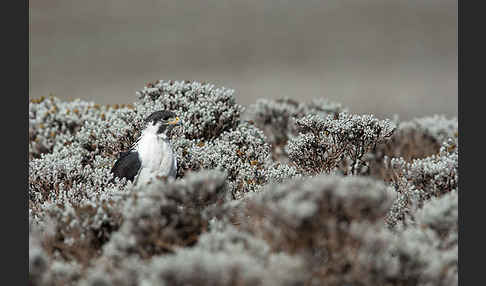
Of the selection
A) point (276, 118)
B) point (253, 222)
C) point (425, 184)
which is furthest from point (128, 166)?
point (276, 118)

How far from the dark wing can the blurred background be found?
13359 millimetres

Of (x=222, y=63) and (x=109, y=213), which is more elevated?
(x=222, y=63)

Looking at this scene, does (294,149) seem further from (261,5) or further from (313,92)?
(261,5)

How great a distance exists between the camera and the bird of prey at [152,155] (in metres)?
5.86

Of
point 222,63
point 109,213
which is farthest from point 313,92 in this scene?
point 109,213

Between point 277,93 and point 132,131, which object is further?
point 277,93

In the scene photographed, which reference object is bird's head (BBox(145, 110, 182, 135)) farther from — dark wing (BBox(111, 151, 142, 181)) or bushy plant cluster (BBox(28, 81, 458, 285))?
bushy plant cluster (BBox(28, 81, 458, 285))

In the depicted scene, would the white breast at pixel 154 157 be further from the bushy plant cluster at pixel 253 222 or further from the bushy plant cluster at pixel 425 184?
the bushy plant cluster at pixel 425 184

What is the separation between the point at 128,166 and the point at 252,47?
2084 cm

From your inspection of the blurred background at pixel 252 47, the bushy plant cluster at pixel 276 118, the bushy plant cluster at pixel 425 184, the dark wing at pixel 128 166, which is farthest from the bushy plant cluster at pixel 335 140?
the blurred background at pixel 252 47

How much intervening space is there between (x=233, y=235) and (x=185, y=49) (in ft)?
75.8

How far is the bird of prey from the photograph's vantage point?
→ 5.86 meters

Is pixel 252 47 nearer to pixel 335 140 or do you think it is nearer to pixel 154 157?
pixel 335 140

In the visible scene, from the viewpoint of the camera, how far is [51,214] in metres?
4.72
